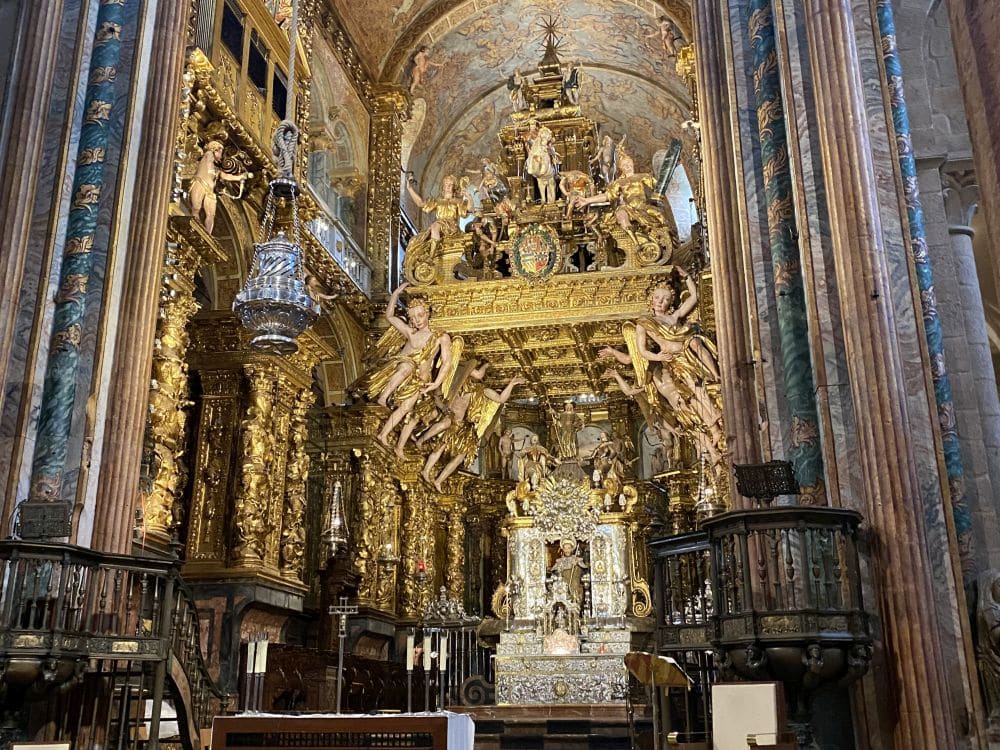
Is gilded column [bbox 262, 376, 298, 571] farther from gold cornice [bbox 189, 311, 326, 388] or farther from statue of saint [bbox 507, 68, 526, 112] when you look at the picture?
statue of saint [bbox 507, 68, 526, 112]

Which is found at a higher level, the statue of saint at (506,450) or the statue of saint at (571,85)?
the statue of saint at (571,85)

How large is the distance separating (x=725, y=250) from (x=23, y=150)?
5.78 m

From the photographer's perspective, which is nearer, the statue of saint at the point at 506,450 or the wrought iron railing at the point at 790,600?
the wrought iron railing at the point at 790,600

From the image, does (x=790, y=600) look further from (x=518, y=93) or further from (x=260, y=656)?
(x=518, y=93)

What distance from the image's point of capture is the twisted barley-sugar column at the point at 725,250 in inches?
286

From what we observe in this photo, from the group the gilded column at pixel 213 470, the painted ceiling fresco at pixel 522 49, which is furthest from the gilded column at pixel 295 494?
the painted ceiling fresco at pixel 522 49

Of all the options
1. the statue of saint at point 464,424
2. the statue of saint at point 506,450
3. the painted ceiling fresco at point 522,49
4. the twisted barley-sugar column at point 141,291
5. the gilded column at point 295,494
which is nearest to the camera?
the twisted barley-sugar column at point 141,291

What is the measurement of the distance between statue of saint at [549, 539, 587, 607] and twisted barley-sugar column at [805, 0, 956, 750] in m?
10.3

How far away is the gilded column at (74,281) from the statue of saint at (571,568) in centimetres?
982

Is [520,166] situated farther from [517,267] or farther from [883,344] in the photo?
[883,344]

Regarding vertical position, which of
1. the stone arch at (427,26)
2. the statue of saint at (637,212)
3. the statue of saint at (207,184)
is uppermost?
the stone arch at (427,26)

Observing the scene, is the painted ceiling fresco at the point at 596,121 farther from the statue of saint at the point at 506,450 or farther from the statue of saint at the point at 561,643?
→ the statue of saint at the point at 561,643

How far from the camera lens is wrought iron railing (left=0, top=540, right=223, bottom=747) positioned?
6074mm

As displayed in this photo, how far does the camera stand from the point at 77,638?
6250 millimetres
